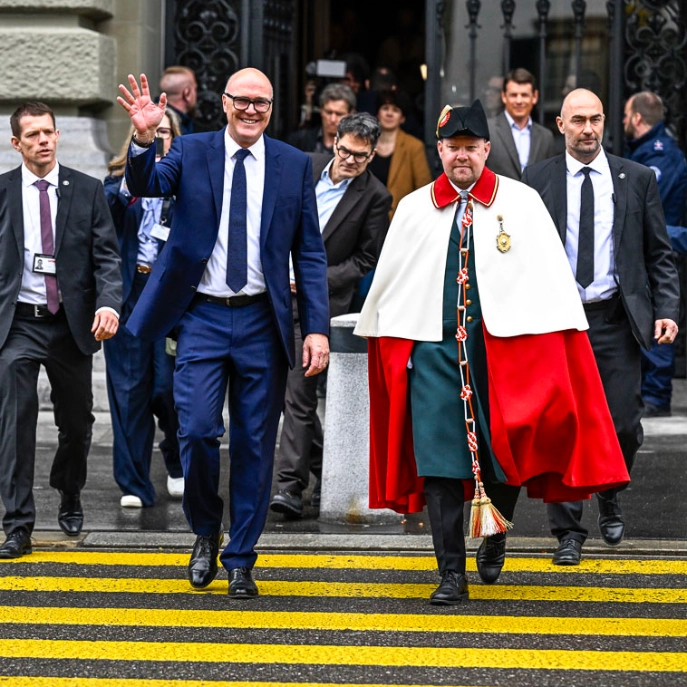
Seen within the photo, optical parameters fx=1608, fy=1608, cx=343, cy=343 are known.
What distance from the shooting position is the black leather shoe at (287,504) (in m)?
8.18

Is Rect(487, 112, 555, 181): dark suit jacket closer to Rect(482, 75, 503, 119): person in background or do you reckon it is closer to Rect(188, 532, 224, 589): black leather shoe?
Rect(482, 75, 503, 119): person in background

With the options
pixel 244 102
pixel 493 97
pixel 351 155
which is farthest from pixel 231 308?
pixel 493 97

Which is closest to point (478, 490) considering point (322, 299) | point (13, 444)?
point (322, 299)

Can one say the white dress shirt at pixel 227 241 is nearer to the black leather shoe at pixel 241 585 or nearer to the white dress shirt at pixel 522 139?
the black leather shoe at pixel 241 585

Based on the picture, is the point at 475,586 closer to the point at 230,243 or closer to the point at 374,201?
the point at 230,243

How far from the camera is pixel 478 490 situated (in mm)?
6402

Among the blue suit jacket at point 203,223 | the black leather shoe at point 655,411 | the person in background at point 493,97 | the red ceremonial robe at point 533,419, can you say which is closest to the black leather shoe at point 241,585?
the red ceremonial robe at point 533,419

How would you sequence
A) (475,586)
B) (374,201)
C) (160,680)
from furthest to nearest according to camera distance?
(374,201), (475,586), (160,680)

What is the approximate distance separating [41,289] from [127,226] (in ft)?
3.79

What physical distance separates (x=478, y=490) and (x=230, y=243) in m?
1.40

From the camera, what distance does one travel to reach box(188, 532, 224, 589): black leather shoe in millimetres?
6543

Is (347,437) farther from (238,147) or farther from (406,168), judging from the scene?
(406,168)

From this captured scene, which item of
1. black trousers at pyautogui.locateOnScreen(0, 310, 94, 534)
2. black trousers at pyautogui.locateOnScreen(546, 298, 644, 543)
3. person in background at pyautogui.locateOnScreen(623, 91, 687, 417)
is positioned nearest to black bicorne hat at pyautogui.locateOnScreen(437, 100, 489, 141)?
black trousers at pyautogui.locateOnScreen(546, 298, 644, 543)

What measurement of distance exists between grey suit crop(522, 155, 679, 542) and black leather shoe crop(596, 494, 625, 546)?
0.19m
